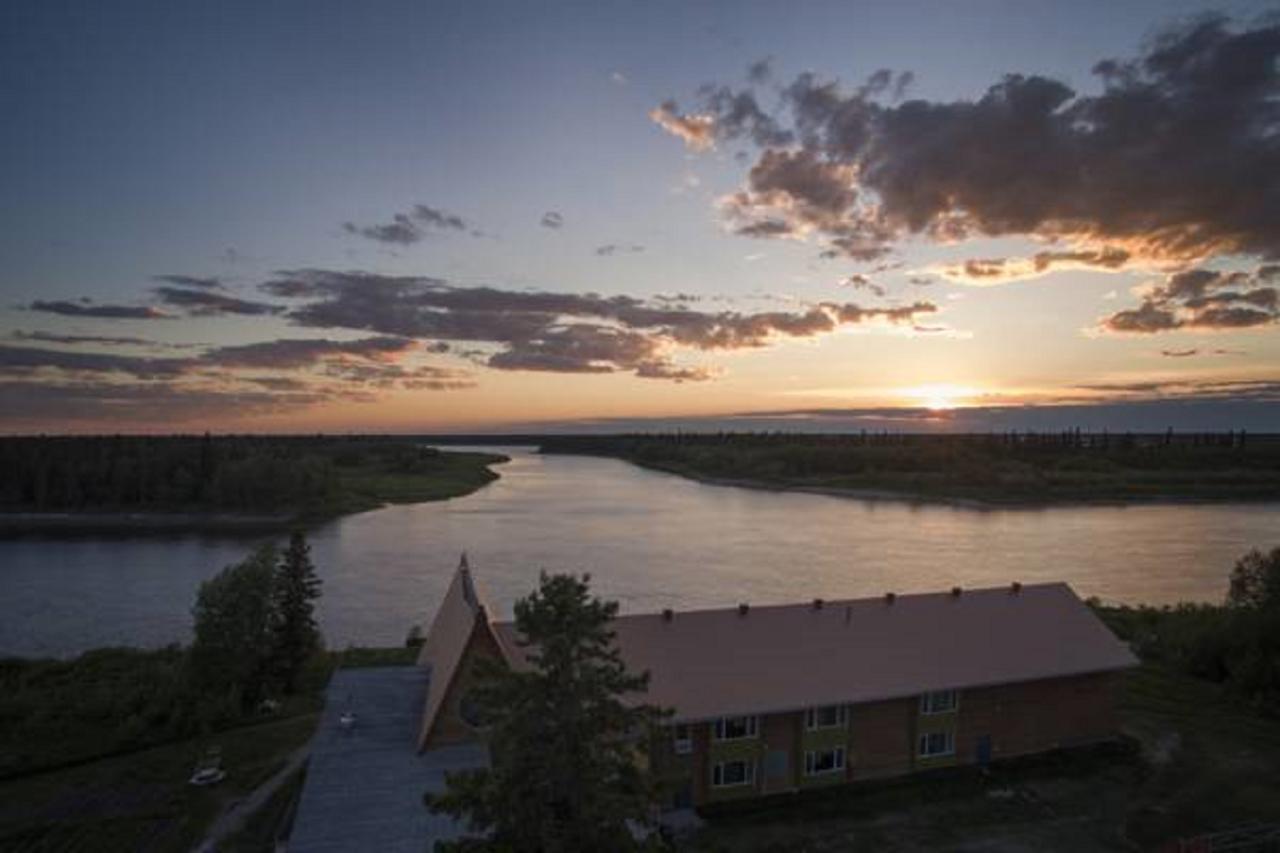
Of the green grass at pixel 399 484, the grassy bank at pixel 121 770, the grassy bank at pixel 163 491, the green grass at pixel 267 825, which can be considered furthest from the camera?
the green grass at pixel 399 484

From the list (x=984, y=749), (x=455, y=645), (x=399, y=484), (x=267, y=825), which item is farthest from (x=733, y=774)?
(x=399, y=484)

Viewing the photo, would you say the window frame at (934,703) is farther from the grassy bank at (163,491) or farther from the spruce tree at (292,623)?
the grassy bank at (163,491)

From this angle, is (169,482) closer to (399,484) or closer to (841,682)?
(399,484)

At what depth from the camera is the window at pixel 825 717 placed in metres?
24.6

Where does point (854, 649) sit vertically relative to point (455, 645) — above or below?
below

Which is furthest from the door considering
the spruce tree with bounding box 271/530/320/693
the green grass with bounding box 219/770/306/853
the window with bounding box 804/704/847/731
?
the spruce tree with bounding box 271/530/320/693

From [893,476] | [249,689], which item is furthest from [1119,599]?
[893,476]

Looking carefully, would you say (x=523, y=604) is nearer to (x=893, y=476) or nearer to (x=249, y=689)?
(x=249, y=689)

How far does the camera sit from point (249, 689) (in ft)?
114

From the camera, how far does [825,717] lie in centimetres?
2488

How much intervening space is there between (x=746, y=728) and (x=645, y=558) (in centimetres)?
4684

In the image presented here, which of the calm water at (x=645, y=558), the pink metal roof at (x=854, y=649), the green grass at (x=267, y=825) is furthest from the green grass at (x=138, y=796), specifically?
the calm water at (x=645, y=558)

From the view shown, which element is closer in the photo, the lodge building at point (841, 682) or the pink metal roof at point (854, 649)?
the lodge building at point (841, 682)

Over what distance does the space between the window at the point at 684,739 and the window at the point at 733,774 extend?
96 cm
